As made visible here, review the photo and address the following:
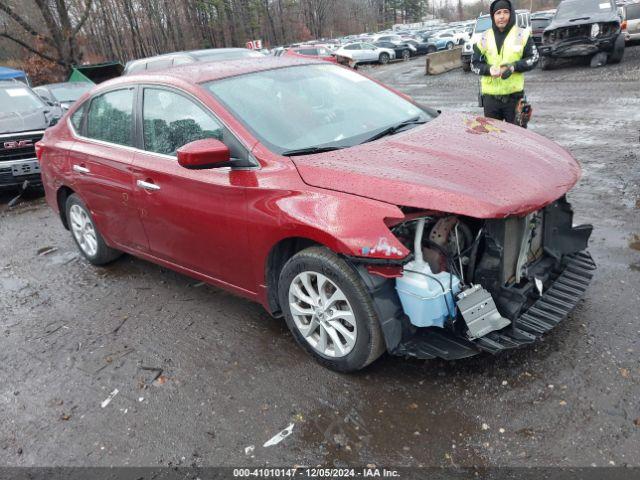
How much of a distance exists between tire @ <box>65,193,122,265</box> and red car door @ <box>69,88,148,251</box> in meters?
0.19

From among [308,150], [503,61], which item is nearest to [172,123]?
[308,150]

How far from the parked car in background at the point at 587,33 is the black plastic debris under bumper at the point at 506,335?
45.8 feet

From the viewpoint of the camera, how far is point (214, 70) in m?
3.78

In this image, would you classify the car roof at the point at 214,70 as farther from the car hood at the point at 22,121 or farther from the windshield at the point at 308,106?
the car hood at the point at 22,121

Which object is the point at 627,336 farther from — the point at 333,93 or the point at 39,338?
the point at 39,338

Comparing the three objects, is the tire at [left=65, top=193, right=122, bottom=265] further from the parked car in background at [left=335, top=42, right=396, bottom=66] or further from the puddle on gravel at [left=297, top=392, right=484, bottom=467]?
the parked car in background at [left=335, top=42, right=396, bottom=66]

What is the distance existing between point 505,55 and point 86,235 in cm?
450

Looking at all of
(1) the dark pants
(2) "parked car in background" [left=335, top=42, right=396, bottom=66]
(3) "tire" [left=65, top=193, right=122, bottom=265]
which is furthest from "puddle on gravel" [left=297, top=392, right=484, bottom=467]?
(2) "parked car in background" [left=335, top=42, right=396, bottom=66]

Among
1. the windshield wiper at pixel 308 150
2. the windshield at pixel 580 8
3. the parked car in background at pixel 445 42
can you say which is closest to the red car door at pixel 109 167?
the windshield wiper at pixel 308 150

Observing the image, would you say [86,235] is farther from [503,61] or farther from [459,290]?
[503,61]

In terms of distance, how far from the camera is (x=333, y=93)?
3787mm

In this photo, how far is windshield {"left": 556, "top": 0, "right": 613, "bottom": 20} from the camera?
14992mm

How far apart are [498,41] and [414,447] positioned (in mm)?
4495

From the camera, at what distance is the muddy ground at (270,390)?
254 centimetres
